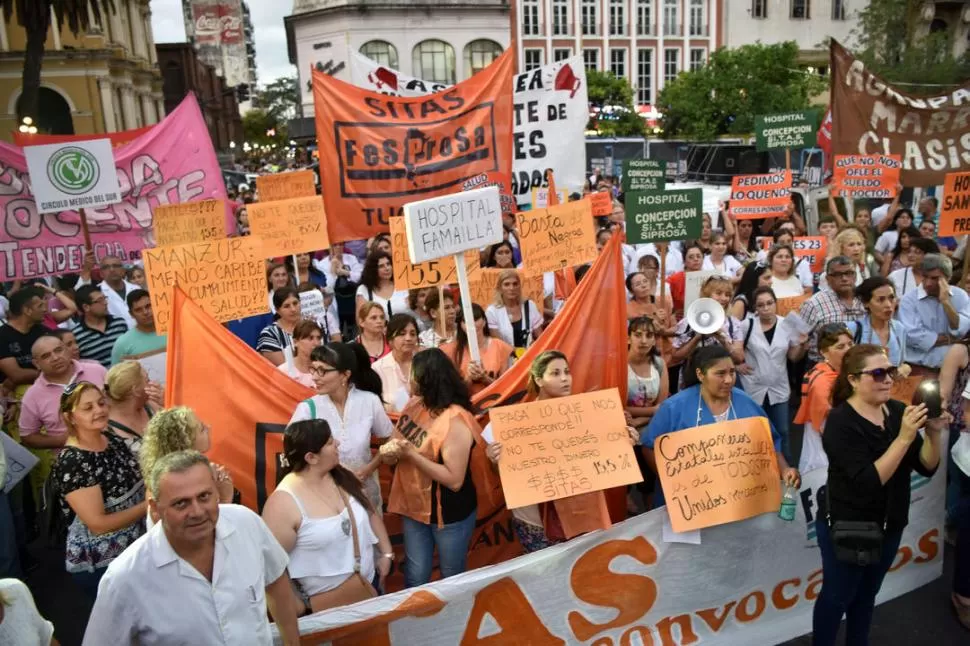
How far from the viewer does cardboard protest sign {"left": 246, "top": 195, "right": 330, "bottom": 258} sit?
271 inches

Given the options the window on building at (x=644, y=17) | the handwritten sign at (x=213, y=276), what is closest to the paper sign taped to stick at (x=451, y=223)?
the handwritten sign at (x=213, y=276)

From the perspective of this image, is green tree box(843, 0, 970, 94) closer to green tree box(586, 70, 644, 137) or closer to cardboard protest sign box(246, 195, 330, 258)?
green tree box(586, 70, 644, 137)

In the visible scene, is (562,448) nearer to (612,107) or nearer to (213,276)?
(213,276)

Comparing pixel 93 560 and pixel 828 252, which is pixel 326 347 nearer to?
pixel 93 560

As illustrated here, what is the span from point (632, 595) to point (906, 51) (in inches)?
1169

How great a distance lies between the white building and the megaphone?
183ft

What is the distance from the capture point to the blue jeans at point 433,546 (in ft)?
12.2

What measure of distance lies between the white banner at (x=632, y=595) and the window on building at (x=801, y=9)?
68.2 meters

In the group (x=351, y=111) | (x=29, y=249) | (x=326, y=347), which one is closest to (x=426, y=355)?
(x=326, y=347)

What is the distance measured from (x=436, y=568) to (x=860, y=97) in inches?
297

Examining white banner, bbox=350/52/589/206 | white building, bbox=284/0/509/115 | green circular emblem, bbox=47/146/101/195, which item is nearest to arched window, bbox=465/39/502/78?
white building, bbox=284/0/509/115

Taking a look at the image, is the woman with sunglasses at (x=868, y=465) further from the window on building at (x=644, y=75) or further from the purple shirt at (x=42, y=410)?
the window on building at (x=644, y=75)

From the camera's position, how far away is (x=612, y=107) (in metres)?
48.3

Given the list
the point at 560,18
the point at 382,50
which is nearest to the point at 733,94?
the point at 560,18
